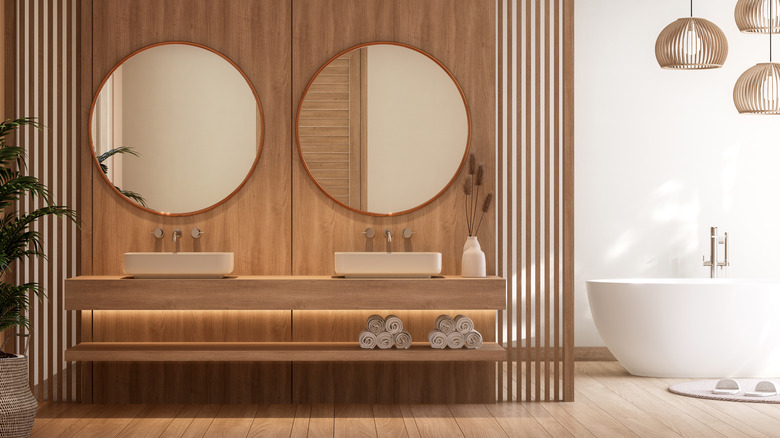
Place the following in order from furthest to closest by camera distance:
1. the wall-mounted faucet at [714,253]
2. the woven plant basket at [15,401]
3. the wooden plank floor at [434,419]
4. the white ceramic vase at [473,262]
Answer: the wall-mounted faucet at [714,253]
the white ceramic vase at [473,262]
the wooden plank floor at [434,419]
the woven plant basket at [15,401]

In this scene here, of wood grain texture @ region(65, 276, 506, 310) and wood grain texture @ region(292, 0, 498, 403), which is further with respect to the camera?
wood grain texture @ region(292, 0, 498, 403)

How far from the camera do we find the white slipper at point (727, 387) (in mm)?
4836

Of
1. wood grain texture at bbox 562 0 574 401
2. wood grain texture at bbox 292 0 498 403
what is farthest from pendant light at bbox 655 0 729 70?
wood grain texture at bbox 292 0 498 403

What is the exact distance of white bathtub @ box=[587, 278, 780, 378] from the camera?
5.27 m

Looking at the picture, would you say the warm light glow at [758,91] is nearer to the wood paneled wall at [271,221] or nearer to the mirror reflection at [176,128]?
the wood paneled wall at [271,221]

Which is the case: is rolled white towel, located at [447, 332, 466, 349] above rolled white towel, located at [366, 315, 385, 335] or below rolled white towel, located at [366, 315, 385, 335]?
below

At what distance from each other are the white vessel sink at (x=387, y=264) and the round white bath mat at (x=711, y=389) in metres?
1.72

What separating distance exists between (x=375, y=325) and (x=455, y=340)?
43 cm

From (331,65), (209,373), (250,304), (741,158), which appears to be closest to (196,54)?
(331,65)

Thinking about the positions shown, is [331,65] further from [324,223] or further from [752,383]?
[752,383]

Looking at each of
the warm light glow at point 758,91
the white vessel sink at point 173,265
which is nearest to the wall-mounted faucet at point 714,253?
the warm light glow at point 758,91

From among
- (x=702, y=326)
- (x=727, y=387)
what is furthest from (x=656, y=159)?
(x=727, y=387)

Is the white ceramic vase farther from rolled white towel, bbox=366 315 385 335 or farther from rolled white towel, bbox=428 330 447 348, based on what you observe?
rolled white towel, bbox=366 315 385 335

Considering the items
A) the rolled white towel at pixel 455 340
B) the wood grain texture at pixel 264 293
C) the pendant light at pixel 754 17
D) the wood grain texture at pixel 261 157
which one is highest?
the pendant light at pixel 754 17
